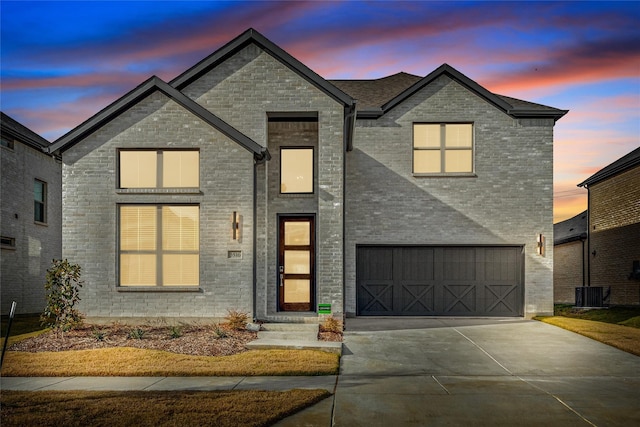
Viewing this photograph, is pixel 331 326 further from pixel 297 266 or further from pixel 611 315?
pixel 611 315

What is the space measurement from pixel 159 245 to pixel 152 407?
7.26 meters

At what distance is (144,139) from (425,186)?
899cm

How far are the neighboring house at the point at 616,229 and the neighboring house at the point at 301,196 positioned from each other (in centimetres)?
761

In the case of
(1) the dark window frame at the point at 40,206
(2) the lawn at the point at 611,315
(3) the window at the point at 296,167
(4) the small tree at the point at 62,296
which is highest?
(3) the window at the point at 296,167

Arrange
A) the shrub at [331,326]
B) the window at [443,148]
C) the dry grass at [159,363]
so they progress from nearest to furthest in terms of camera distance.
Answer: the dry grass at [159,363], the shrub at [331,326], the window at [443,148]

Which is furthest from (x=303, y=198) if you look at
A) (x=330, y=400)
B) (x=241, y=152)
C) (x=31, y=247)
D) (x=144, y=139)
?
(x=31, y=247)

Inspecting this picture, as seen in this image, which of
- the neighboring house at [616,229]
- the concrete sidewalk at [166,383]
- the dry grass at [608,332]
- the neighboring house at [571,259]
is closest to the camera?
the concrete sidewalk at [166,383]

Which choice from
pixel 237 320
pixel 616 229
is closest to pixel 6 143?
pixel 237 320

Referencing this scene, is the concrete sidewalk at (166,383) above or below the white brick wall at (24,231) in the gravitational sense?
below

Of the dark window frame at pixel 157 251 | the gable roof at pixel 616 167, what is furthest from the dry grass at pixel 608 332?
the dark window frame at pixel 157 251

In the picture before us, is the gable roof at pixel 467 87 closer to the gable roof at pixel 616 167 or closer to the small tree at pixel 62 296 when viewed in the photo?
the gable roof at pixel 616 167

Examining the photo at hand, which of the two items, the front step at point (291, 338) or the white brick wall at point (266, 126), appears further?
the white brick wall at point (266, 126)

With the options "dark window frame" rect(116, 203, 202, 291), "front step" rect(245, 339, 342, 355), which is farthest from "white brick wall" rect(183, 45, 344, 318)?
"front step" rect(245, 339, 342, 355)

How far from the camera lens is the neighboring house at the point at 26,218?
62.4 ft
